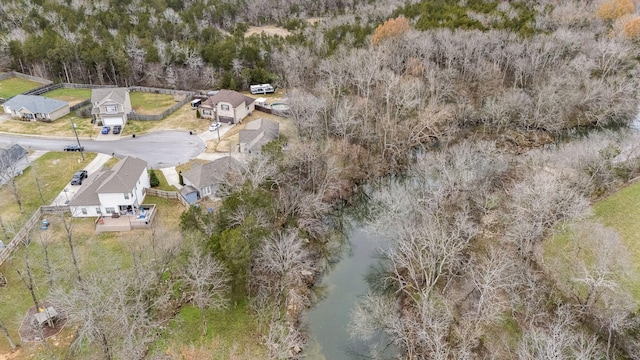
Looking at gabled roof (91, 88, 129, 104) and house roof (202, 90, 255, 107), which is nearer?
gabled roof (91, 88, 129, 104)

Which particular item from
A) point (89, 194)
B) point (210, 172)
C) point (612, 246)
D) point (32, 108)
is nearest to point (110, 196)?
point (89, 194)

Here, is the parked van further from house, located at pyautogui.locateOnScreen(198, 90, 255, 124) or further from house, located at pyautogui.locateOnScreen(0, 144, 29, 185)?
house, located at pyautogui.locateOnScreen(0, 144, 29, 185)

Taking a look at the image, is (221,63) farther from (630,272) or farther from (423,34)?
(630,272)

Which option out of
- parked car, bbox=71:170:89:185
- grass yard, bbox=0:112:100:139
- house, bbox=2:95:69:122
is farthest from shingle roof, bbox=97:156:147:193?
house, bbox=2:95:69:122

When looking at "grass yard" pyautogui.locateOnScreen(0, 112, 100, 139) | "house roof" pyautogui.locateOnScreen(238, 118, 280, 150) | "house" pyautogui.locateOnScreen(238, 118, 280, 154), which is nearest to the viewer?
"house" pyautogui.locateOnScreen(238, 118, 280, 154)

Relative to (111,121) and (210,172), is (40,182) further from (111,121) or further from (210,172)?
(210,172)

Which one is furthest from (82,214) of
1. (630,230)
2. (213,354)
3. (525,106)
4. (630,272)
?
(525,106)
